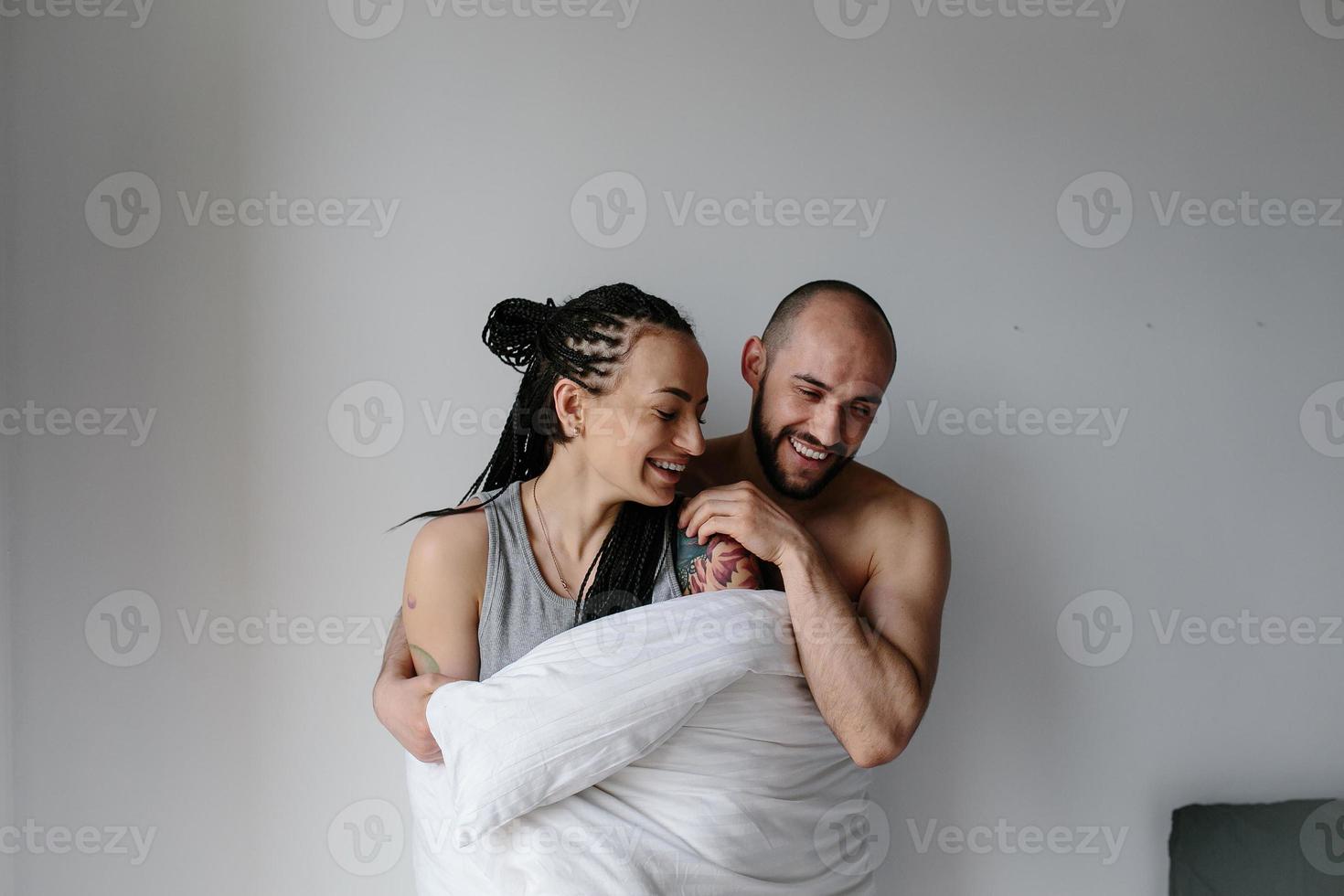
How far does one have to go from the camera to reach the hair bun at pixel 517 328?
145 cm

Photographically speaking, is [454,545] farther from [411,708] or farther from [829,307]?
[829,307]

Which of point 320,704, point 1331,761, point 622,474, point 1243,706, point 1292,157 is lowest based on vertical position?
point 1331,761

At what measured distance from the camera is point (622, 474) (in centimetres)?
131

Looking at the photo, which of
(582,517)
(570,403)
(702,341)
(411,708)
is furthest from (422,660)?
(702,341)

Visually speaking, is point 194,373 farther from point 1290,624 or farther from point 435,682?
point 1290,624

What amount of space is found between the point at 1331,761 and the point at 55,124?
274cm

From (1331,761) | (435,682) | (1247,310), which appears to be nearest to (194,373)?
(435,682)

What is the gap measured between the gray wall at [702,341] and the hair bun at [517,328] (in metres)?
0.27

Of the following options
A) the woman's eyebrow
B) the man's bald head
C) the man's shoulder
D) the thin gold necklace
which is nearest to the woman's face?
the woman's eyebrow

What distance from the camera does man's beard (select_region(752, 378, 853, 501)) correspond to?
1524 mm

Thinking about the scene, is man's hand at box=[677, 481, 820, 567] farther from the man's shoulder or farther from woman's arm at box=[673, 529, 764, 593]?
the man's shoulder

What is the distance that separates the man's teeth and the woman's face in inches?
8.9

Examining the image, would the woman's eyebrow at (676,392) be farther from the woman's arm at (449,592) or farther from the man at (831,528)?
the woman's arm at (449,592)

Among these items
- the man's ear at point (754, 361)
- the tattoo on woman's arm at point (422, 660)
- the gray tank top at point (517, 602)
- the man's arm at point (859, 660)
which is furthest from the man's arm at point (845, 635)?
the tattoo on woman's arm at point (422, 660)
